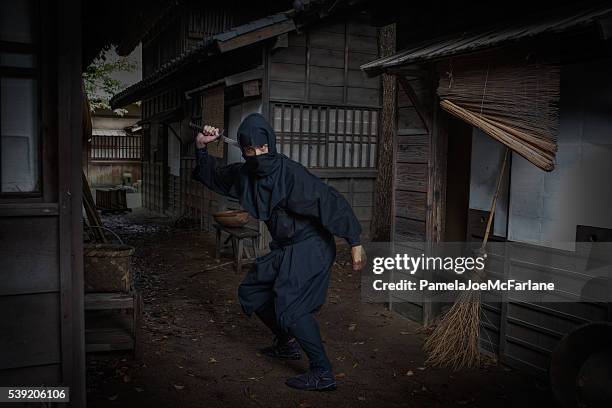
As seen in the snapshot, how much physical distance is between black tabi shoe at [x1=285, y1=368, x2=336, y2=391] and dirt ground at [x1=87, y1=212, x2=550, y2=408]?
0.05 meters

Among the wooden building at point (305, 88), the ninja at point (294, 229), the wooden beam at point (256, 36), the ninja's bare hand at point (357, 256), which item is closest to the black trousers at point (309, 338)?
the ninja at point (294, 229)

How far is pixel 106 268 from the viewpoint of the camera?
16.1 ft

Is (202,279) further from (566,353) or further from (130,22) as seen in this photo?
(566,353)

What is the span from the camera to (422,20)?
252 inches

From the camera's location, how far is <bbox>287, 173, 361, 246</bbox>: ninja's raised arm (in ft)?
14.9

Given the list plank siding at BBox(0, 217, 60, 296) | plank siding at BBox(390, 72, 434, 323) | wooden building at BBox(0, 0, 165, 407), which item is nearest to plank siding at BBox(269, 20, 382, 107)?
plank siding at BBox(390, 72, 434, 323)

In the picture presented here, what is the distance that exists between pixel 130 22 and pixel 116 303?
2.81m

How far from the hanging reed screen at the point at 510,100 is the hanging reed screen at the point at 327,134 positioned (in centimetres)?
584

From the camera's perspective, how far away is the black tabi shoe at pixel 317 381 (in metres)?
4.58

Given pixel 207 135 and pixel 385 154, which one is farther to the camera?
pixel 385 154

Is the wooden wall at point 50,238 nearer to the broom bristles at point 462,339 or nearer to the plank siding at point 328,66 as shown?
the broom bristles at point 462,339

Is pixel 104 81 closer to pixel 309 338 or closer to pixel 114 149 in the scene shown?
pixel 114 149

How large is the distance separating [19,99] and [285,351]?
10.9ft

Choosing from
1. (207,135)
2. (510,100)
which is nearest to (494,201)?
(510,100)
